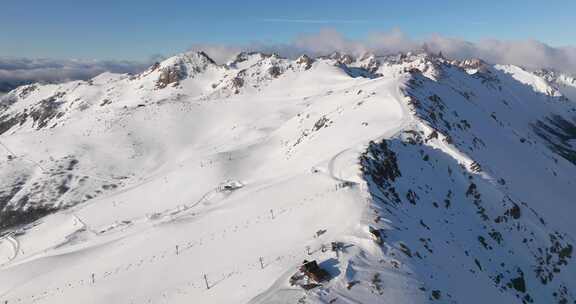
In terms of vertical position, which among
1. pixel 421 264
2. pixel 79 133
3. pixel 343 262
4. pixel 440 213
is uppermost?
pixel 343 262

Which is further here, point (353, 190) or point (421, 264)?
point (353, 190)

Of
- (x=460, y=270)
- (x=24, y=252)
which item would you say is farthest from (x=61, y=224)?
(x=460, y=270)

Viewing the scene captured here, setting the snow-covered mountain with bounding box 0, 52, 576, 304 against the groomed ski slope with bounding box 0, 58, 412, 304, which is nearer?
the snow-covered mountain with bounding box 0, 52, 576, 304

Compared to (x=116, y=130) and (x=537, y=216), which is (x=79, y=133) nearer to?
(x=116, y=130)

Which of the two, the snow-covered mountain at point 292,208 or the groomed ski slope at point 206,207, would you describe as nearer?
the snow-covered mountain at point 292,208

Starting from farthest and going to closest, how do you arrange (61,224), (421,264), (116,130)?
(116,130) → (61,224) → (421,264)
